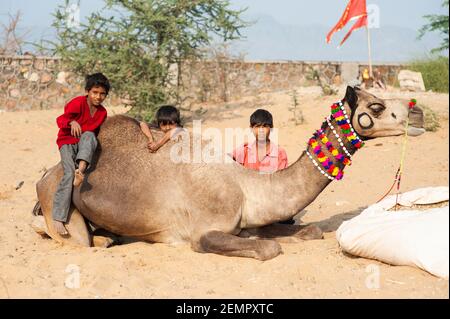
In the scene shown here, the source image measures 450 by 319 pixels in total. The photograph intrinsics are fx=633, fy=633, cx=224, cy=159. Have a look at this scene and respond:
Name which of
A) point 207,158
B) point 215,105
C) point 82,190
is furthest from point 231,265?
point 215,105

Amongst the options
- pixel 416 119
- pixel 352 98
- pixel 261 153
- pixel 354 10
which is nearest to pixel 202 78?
pixel 354 10

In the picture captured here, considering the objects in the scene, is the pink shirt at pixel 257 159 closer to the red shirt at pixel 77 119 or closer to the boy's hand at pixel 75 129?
the red shirt at pixel 77 119

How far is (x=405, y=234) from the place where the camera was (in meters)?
5.19

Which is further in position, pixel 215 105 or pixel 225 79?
pixel 225 79

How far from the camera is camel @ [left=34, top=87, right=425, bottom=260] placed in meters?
6.07

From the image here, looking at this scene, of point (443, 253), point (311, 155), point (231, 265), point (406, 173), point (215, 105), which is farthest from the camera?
point (215, 105)

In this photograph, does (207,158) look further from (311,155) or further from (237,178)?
(311,155)

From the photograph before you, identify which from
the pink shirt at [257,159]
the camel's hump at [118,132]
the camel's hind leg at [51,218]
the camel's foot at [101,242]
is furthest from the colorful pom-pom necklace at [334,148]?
the camel's hind leg at [51,218]

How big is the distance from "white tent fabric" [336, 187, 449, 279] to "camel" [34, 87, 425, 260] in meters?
0.61

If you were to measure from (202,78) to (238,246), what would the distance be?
13913 mm

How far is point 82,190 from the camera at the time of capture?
6.54 meters

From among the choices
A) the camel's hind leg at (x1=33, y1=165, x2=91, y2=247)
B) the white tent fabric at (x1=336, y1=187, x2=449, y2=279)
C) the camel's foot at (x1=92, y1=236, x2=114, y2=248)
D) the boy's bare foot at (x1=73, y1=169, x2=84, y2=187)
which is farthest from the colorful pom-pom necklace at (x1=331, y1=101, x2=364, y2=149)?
the camel's hind leg at (x1=33, y1=165, x2=91, y2=247)

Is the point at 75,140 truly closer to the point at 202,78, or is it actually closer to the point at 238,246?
the point at 238,246

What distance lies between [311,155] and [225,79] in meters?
14.0
